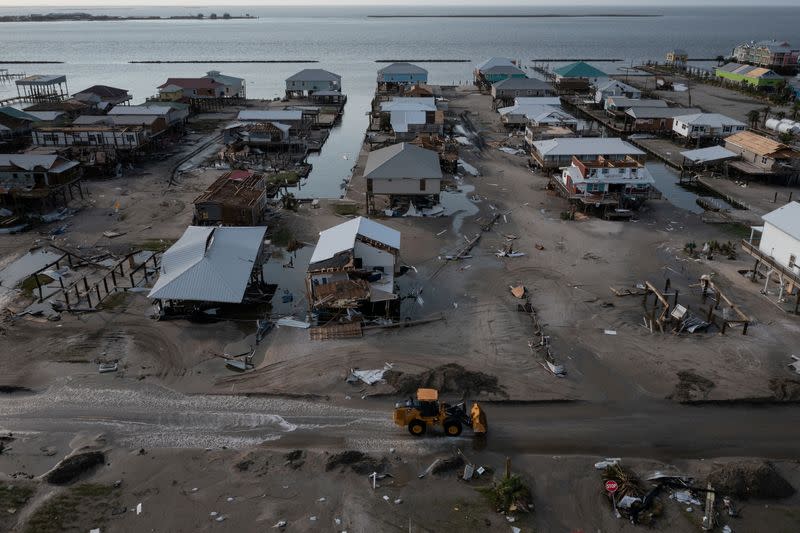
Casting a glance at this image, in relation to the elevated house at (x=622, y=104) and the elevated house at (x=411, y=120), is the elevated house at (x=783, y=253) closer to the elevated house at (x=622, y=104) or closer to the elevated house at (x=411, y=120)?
the elevated house at (x=411, y=120)

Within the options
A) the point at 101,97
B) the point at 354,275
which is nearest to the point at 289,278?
the point at 354,275

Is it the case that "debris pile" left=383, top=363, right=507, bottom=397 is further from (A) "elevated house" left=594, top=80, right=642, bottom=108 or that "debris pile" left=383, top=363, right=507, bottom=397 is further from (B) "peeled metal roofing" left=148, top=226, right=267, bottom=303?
(A) "elevated house" left=594, top=80, right=642, bottom=108

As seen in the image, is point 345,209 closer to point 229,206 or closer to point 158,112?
point 229,206

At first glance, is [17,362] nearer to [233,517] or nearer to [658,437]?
[233,517]

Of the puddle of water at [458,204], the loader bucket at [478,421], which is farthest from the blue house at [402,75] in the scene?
the loader bucket at [478,421]

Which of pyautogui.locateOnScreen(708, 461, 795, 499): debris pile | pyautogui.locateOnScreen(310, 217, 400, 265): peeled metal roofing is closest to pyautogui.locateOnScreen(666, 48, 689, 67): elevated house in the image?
pyautogui.locateOnScreen(310, 217, 400, 265): peeled metal roofing

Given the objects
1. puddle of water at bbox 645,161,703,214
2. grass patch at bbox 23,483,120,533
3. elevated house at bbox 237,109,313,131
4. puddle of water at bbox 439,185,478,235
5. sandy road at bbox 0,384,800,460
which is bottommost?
sandy road at bbox 0,384,800,460

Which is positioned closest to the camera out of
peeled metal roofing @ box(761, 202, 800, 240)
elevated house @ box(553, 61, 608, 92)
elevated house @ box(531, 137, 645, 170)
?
peeled metal roofing @ box(761, 202, 800, 240)
